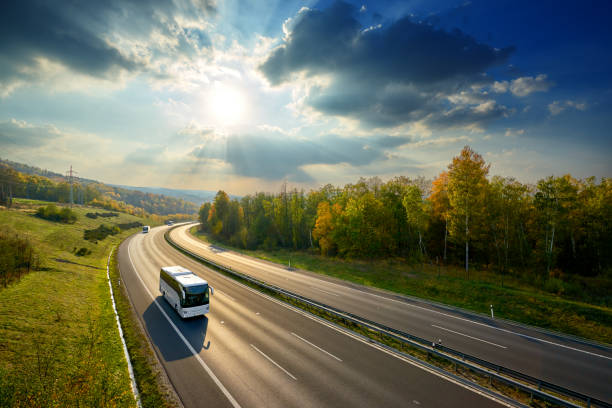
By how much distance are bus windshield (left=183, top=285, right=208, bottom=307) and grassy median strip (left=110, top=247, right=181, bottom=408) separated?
3.23 metres

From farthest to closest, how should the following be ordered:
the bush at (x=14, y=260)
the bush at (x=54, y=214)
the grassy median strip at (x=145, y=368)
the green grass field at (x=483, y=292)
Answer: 1. the bush at (x=54, y=214)
2. the bush at (x=14, y=260)
3. the green grass field at (x=483, y=292)
4. the grassy median strip at (x=145, y=368)

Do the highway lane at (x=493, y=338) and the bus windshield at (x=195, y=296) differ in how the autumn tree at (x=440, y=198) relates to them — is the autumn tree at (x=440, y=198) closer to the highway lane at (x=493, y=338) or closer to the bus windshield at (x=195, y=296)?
the highway lane at (x=493, y=338)

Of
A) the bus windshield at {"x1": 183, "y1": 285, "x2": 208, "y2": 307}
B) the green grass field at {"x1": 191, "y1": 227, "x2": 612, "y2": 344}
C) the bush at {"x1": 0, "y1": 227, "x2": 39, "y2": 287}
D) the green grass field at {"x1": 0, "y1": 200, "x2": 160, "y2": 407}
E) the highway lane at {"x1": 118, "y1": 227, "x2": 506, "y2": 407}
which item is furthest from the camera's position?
the bush at {"x1": 0, "y1": 227, "x2": 39, "y2": 287}

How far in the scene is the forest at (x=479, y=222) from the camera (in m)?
31.5

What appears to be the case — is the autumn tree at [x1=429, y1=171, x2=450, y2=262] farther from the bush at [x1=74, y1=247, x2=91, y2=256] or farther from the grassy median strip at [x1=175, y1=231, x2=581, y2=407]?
the bush at [x1=74, y1=247, x2=91, y2=256]

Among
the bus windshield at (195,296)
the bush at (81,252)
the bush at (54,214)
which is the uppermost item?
the bush at (54,214)

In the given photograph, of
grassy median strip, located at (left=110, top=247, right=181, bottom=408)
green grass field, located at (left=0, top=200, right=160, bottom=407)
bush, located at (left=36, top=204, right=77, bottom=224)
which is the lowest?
grassy median strip, located at (left=110, top=247, right=181, bottom=408)

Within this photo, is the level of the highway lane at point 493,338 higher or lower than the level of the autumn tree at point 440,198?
lower

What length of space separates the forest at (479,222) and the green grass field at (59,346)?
37919 millimetres

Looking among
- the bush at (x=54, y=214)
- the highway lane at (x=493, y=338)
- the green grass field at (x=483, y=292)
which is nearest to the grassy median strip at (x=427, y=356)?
the highway lane at (x=493, y=338)

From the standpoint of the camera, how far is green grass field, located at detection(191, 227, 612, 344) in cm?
1964

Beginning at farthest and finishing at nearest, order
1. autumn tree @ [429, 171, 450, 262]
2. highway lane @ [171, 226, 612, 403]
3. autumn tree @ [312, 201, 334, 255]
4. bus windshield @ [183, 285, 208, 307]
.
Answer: autumn tree @ [312, 201, 334, 255] < autumn tree @ [429, 171, 450, 262] < bus windshield @ [183, 285, 208, 307] < highway lane @ [171, 226, 612, 403]

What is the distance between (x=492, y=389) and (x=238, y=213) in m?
73.7

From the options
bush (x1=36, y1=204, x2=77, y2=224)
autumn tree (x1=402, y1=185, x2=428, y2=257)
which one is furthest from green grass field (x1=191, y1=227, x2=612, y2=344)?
bush (x1=36, y1=204, x2=77, y2=224)
